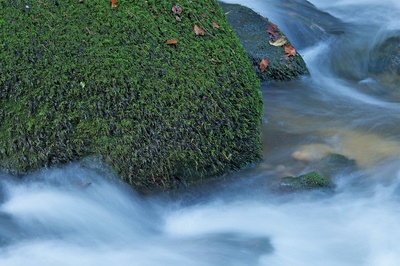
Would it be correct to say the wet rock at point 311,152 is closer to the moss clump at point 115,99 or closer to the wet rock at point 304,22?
the moss clump at point 115,99

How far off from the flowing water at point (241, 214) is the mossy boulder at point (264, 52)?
0.88 metres

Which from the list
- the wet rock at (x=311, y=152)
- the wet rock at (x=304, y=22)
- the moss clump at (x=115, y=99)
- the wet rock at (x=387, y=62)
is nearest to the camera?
the moss clump at (x=115, y=99)

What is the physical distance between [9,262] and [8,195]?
85 centimetres

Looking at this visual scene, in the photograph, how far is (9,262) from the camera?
3.06 meters

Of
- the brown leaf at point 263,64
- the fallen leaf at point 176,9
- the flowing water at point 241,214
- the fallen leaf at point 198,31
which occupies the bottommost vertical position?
the flowing water at point 241,214

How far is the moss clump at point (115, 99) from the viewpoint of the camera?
3738mm

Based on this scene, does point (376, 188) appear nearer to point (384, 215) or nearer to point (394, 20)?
point (384, 215)

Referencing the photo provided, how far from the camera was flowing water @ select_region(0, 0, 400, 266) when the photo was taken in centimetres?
329

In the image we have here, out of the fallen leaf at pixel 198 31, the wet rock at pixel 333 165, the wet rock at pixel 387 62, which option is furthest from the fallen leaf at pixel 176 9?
the wet rock at pixel 387 62

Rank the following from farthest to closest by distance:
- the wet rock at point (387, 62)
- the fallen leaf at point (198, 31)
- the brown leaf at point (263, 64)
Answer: the wet rock at point (387, 62) → the brown leaf at point (263, 64) → the fallen leaf at point (198, 31)

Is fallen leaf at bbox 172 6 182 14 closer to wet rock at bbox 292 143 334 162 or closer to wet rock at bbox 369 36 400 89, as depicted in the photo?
wet rock at bbox 292 143 334 162

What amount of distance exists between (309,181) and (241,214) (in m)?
0.72

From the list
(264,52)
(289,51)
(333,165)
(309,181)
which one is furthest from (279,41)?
(309,181)

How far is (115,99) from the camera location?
375 centimetres
